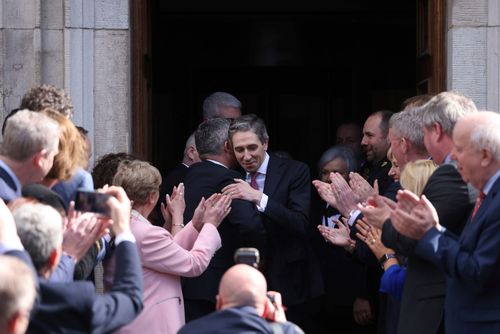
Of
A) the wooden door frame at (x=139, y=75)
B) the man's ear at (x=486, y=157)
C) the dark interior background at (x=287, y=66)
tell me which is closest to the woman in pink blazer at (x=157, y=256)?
the wooden door frame at (x=139, y=75)

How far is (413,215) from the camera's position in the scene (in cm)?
493

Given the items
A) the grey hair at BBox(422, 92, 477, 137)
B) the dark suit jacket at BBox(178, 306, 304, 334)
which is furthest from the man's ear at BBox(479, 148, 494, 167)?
the dark suit jacket at BBox(178, 306, 304, 334)

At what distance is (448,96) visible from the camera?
18.4 feet

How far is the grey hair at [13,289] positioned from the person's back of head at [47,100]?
2230 millimetres

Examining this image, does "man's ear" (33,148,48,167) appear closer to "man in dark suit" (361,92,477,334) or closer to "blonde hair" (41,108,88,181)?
"blonde hair" (41,108,88,181)

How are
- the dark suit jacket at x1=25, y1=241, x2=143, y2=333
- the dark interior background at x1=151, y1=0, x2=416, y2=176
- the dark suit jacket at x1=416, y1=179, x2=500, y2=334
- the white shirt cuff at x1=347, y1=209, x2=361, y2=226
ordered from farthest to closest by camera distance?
the dark interior background at x1=151, y1=0, x2=416, y2=176 < the white shirt cuff at x1=347, y1=209, x2=361, y2=226 < the dark suit jacket at x1=416, y1=179, x2=500, y2=334 < the dark suit jacket at x1=25, y1=241, x2=143, y2=333

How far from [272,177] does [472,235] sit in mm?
2588

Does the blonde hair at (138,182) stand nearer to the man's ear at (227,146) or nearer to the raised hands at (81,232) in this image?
the man's ear at (227,146)

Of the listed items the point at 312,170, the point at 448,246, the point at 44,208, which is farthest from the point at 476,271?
the point at 312,170

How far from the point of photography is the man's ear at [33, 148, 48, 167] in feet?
15.9

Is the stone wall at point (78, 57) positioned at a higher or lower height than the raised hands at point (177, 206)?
higher

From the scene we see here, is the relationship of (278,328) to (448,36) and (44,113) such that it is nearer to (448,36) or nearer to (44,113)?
(44,113)

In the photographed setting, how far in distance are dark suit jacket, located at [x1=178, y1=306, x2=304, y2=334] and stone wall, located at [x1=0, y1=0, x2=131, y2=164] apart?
11.7 feet

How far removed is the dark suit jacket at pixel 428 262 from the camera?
528 centimetres
